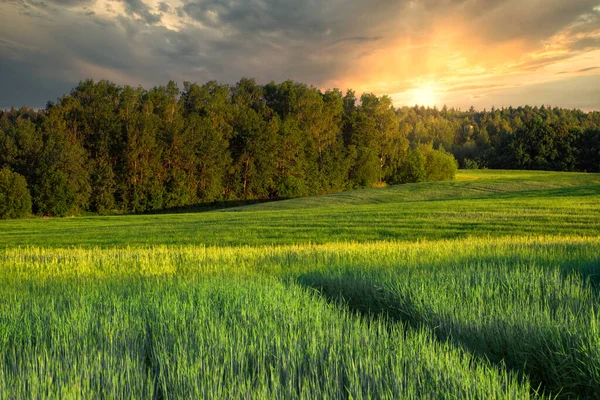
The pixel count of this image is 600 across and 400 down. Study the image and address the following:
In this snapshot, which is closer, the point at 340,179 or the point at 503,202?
the point at 503,202

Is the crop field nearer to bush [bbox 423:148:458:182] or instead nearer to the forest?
the forest

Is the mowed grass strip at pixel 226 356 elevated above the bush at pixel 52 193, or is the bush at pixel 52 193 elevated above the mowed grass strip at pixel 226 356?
the mowed grass strip at pixel 226 356

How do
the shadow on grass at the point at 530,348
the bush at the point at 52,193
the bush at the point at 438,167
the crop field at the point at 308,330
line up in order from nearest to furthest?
the crop field at the point at 308,330 → the shadow on grass at the point at 530,348 → the bush at the point at 52,193 → the bush at the point at 438,167

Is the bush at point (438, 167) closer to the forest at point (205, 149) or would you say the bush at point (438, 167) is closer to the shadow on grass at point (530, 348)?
the forest at point (205, 149)

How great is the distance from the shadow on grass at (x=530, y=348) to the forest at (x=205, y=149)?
4510 cm

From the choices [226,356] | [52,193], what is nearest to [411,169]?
[52,193]

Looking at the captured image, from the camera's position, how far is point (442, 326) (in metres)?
4.30

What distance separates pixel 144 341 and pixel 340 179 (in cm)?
6076

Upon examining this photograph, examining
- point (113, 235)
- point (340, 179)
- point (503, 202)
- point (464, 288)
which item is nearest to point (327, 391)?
point (464, 288)

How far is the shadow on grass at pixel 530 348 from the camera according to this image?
128 inches

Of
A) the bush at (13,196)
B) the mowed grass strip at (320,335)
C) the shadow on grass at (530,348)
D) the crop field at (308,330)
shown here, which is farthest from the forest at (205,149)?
the shadow on grass at (530,348)

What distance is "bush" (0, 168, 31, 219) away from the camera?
4084cm

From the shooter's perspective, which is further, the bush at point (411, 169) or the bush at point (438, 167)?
the bush at point (438, 167)

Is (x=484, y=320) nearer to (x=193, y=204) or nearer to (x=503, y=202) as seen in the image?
(x=503, y=202)
